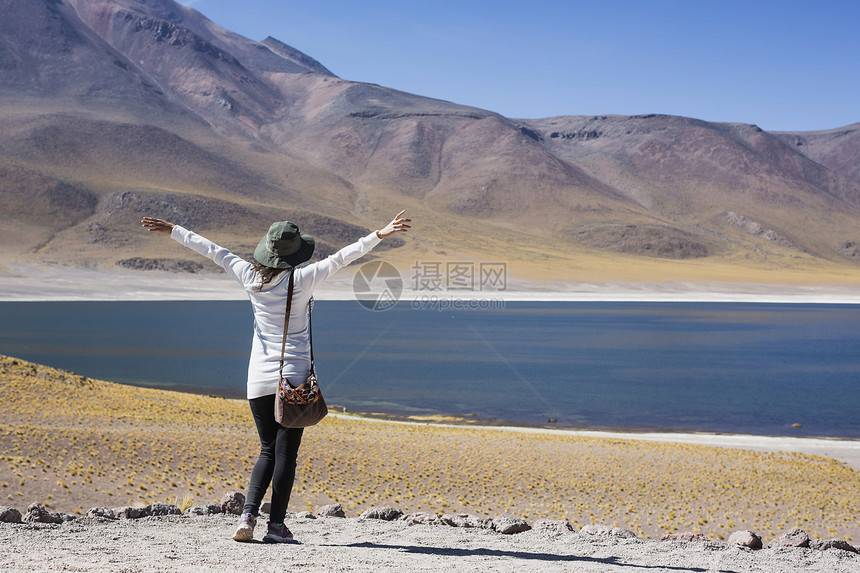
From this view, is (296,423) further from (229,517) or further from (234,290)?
(234,290)

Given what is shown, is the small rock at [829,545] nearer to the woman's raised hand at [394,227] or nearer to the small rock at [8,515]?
the woman's raised hand at [394,227]

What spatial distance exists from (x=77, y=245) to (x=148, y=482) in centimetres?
10247

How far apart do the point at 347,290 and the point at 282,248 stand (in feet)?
288

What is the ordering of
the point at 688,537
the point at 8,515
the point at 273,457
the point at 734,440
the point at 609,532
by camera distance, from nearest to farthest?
the point at 273,457, the point at 8,515, the point at 609,532, the point at 688,537, the point at 734,440

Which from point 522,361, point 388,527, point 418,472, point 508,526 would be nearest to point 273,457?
point 388,527

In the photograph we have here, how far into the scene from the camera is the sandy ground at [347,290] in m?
83.8

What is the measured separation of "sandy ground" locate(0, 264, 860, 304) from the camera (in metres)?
83.8

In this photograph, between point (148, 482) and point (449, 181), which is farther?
point (449, 181)

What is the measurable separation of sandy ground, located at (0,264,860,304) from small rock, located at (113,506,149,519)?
253 ft

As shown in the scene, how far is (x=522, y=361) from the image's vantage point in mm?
39281

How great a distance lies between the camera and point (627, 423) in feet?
78.0

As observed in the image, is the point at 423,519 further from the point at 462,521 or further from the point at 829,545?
the point at 829,545

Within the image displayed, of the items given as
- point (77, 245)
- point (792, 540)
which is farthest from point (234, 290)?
point (792, 540)

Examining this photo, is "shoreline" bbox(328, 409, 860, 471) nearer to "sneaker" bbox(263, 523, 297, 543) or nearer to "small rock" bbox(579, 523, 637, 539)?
"small rock" bbox(579, 523, 637, 539)
